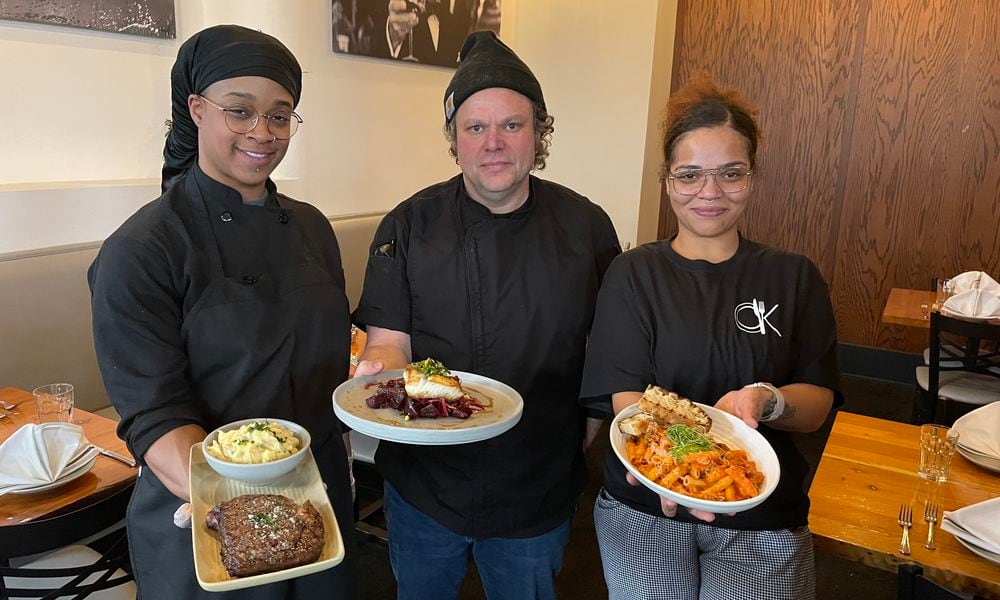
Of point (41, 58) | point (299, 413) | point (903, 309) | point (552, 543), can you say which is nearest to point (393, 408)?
point (299, 413)

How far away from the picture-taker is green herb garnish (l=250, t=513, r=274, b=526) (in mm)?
1081

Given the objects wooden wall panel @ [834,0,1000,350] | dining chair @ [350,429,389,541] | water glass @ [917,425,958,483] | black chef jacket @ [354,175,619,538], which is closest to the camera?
black chef jacket @ [354,175,619,538]

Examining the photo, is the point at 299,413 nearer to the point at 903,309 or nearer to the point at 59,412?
the point at 59,412

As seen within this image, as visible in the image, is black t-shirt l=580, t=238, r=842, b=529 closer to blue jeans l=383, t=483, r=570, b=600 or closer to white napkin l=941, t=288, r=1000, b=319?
blue jeans l=383, t=483, r=570, b=600

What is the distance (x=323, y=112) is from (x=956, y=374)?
12.0ft

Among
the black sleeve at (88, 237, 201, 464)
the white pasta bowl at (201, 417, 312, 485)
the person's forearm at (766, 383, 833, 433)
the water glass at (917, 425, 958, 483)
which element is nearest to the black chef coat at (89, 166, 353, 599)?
the black sleeve at (88, 237, 201, 464)

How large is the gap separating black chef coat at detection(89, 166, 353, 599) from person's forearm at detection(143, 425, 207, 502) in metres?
0.02

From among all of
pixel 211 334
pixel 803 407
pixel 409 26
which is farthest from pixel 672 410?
pixel 409 26

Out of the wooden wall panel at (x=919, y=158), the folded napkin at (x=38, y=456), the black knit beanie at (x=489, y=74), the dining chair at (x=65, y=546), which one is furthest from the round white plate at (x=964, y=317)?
the folded napkin at (x=38, y=456)

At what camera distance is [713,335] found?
157 cm

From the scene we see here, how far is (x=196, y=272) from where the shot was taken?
4.39 feet

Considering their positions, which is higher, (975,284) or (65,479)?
(975,284)

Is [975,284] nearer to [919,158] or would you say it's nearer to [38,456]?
[919,158]

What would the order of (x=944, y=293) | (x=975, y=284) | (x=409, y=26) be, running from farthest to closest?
(x=409, y=26) < (x=944, y=293) < (x=975, y=284)
